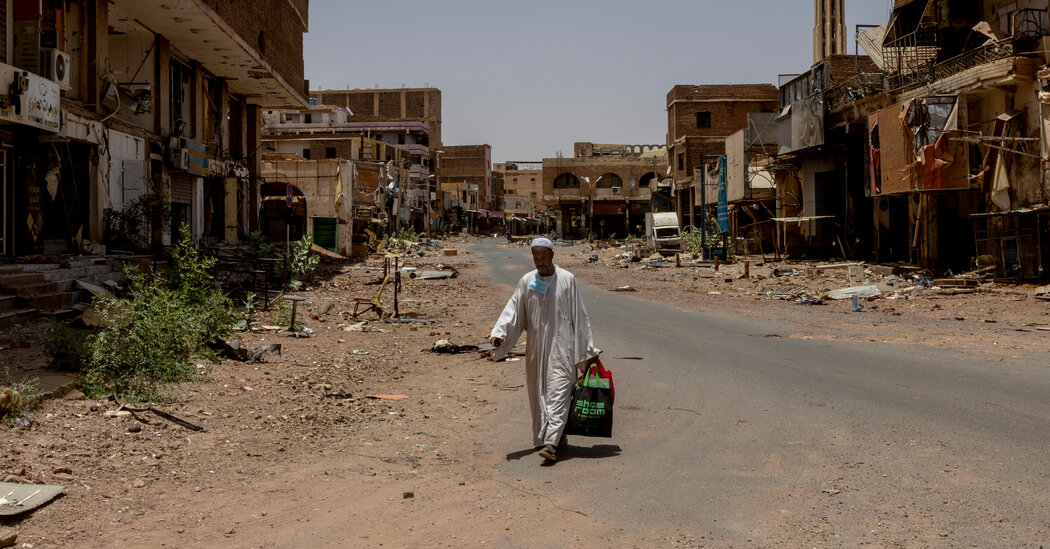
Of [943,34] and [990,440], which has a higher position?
[943,34]

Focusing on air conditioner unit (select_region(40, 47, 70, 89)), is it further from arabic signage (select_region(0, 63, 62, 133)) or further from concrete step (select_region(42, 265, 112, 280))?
concrete step (select_region(42, 265, 112, 280))

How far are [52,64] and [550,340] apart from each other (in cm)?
1320

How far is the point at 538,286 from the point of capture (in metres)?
6.39

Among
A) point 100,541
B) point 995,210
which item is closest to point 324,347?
point 100,541

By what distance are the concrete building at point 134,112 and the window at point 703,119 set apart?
35239 millimetres

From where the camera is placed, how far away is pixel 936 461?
560 cm

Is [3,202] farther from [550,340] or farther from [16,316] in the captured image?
[550,340]

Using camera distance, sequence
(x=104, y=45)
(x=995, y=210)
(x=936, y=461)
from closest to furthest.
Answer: (x=936, y=461)
(x=104, y=45)
(x=995, y=210)

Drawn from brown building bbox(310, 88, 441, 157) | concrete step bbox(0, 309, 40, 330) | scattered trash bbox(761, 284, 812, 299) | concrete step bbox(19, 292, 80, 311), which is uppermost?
brown building bbox(310, 88, 441, 157)

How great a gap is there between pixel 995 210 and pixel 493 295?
12.5m

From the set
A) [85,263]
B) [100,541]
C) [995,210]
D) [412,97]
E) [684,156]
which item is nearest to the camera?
[100,541]

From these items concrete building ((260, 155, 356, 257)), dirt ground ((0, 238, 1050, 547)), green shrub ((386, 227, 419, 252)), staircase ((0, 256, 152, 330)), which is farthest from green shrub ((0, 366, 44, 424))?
green shrub ((386, 227, 419, 252))

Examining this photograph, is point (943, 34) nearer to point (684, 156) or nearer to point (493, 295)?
point (493, 295)

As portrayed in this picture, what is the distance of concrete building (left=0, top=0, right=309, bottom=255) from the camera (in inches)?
610
